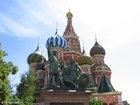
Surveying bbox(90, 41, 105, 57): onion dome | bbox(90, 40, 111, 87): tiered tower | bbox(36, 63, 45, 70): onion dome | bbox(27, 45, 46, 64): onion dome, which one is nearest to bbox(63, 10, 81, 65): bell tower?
bbox(90, 41, 105, 57): onion dome

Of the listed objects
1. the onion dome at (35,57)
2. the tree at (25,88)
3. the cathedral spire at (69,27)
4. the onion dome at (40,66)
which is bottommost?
the tree at (25,88)

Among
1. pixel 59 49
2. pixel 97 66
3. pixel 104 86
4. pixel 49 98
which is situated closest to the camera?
pixel 49 98

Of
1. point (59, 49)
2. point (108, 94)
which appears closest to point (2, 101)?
point (108, 94)

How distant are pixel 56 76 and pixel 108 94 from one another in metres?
19.7

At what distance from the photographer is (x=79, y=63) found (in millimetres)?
37875

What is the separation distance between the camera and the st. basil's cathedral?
3228 cm

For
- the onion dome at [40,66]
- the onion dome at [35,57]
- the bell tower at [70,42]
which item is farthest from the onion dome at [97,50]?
the onion dome at [35,57]

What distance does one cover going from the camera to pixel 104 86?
33.4 m

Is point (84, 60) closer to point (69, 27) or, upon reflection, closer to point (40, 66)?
point (40, 66)

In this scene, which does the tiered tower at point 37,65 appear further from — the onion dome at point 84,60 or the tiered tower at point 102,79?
the tiered tower at point 102,79

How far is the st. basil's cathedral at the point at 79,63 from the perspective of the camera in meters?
32.3

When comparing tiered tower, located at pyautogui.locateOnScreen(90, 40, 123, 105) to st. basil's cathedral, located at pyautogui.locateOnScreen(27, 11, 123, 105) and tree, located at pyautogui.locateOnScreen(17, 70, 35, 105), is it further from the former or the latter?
tree, located at pyautogui.locateOnScreen(17, 70, 35, 105)

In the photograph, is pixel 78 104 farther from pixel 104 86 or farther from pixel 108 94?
pixel 104 86

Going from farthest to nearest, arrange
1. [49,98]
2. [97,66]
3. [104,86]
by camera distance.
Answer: [97,66], [104,86], [49,98]
